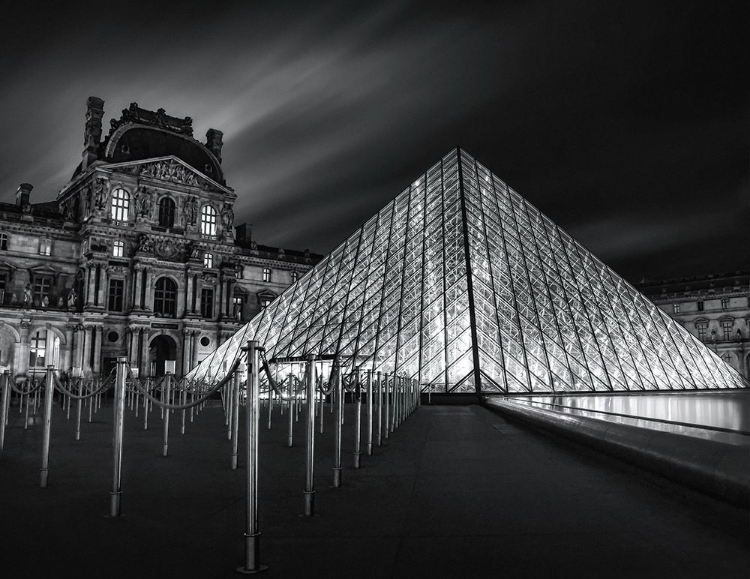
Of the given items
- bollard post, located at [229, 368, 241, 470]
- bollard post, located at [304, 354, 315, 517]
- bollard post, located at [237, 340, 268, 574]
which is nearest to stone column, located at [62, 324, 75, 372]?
bollard post, located at [229, 368, 241, 470]

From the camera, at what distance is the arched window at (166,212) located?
4462 centimetres

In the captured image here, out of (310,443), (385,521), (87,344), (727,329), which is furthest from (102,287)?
(727,329)

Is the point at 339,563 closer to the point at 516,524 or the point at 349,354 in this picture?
the point at 516,524

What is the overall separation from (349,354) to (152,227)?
90.5 feet

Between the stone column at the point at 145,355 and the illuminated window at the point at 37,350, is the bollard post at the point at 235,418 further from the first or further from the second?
the illuminated window at the point at 37,350

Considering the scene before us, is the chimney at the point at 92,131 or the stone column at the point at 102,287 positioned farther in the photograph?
the chimney at the point at 92,131

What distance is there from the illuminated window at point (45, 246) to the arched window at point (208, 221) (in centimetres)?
979

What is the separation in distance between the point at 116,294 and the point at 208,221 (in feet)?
27.2

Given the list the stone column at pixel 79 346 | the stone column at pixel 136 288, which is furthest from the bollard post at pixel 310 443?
the stone column at pixel 136 288

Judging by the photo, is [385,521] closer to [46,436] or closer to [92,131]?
[46,436]

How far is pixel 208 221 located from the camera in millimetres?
46875

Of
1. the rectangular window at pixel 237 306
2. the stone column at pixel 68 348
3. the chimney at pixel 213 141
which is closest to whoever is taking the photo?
the stone column at pixel 68 348

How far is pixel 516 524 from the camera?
154 inches

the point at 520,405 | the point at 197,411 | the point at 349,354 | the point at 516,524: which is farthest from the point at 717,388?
the point at 516,524
